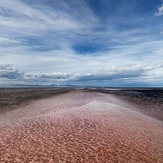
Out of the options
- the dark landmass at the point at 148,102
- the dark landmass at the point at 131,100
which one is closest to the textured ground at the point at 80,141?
the dark landmass at the point at 131,100

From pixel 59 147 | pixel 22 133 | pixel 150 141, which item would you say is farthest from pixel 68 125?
pixel 150 141

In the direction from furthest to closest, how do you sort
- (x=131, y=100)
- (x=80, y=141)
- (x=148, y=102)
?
1. (x=131, y=100)
2. (x=148, y=102)
3. (x=80, y=141)

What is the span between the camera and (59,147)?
42.6 feet

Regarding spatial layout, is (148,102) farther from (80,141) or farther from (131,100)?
(80,141)

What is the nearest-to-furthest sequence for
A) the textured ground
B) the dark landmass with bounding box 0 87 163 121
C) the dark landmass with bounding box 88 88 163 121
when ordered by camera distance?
the textured ground → the dark landmass with bounding box 88 88 163 121 → the dark landmass with bounding box 0 87 163 121

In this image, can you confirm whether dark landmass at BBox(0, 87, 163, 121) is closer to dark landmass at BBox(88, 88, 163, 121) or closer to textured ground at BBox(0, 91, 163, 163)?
dark landmass at BBox(88, 88, 163, 121)

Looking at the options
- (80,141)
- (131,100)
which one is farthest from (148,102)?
(80,141)

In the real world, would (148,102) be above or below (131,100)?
below

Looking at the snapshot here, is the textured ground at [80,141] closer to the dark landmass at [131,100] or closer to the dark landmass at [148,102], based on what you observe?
the dark landmass at [131,100]

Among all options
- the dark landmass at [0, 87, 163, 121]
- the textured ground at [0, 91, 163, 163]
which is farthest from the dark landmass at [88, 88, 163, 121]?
the textured ground at [0, 91, 163, 163]

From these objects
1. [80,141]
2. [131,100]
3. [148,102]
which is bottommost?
[80,141]

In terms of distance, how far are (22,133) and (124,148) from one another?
25.3 feet

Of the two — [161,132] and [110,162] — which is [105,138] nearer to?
[110,162]

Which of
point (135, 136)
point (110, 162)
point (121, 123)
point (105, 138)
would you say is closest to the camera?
point (110, 162)
